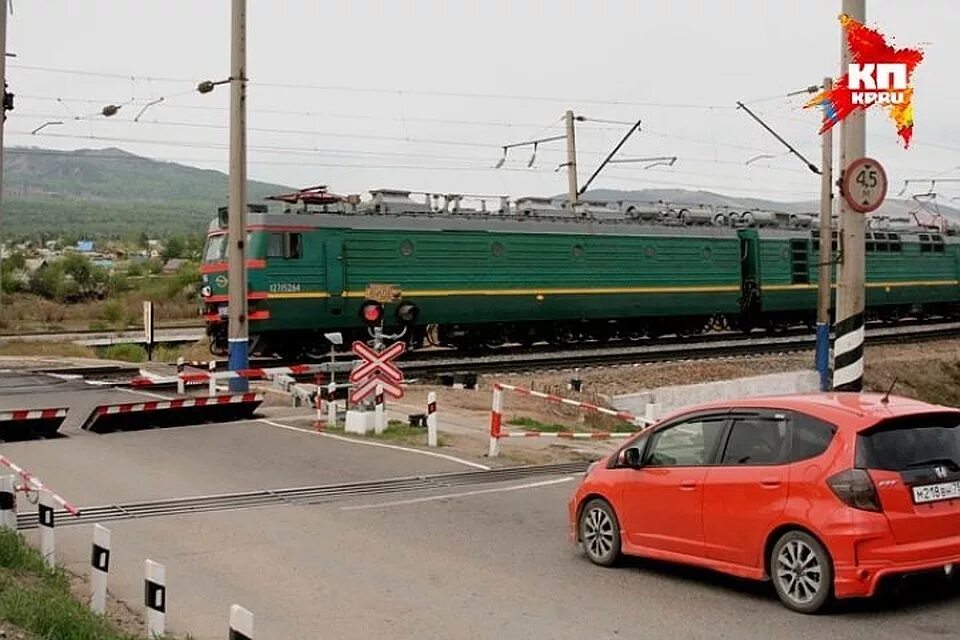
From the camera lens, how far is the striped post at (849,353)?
13750 millimetres

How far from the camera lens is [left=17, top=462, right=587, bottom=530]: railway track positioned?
1235cm

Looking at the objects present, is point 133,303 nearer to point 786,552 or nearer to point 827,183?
point 827,183

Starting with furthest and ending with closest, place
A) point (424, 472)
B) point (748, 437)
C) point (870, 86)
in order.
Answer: point (424, 472) < point (870, 86) < point (748, 437)

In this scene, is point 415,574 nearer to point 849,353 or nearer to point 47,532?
point 47,532

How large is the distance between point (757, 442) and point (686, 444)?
709 millimetres

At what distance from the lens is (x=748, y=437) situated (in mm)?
9156

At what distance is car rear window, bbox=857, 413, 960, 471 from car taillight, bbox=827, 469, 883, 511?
0.30 feet

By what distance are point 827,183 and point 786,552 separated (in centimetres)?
2533

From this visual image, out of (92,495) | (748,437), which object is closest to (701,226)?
(92,495)

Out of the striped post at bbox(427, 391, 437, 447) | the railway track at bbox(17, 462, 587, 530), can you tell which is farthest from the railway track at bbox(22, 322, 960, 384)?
the railway track at bbox(17, 462, 587, 530)

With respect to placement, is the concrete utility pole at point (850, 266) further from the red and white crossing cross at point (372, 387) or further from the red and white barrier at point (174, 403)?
the red and white barrier at point (174, 403)

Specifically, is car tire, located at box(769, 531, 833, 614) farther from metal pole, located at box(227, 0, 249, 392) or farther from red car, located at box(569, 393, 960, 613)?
metal pole, located at box(227, 0, 249, 392)

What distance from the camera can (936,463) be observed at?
8484mm

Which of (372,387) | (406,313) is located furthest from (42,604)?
(406,313)
